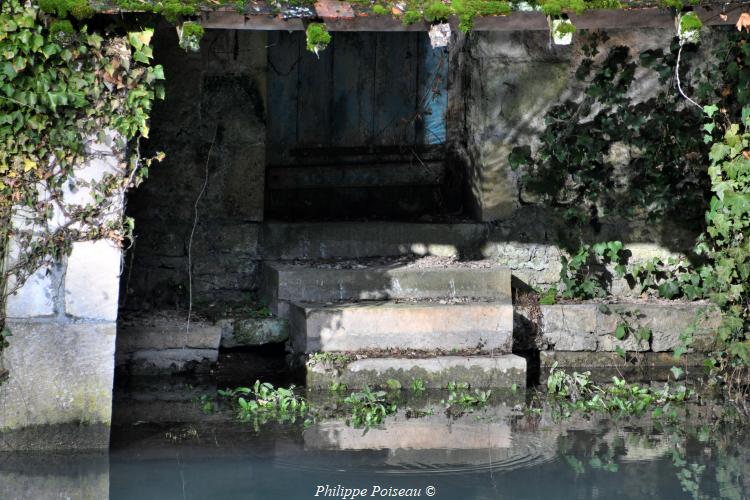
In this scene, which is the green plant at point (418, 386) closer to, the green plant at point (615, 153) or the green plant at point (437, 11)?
the green plant at point (615, 153)

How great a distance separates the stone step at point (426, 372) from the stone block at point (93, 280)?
1.54 metres

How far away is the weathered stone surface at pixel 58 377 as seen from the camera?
5086 millimetres

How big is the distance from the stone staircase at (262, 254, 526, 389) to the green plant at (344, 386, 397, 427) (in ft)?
0.87

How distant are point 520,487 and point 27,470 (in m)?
2.25

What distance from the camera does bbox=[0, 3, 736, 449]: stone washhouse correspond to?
6.59m

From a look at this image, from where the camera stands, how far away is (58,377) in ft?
16.8

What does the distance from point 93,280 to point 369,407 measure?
1.73 m

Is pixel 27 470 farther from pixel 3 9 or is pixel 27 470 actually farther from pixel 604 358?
pixel 604 358

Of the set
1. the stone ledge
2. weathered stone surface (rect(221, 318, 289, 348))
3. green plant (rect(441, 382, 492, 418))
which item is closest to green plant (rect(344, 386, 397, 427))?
green plant (rect(441, 382, 492, 418))

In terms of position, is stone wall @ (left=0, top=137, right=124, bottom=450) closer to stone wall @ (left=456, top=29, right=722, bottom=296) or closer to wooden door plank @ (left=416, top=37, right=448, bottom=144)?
stone wall @ (left=456, top=29, right=722, bottom=296)

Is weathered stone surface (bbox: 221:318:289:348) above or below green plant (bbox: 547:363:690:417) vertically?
above

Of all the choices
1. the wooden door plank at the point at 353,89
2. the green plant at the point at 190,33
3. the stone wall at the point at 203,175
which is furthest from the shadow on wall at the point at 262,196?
the green plant at the point at 190,33

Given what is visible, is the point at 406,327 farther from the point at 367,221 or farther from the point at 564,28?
the point at 564,28

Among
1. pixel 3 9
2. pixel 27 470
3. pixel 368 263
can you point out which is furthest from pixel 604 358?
pixel 3 9
